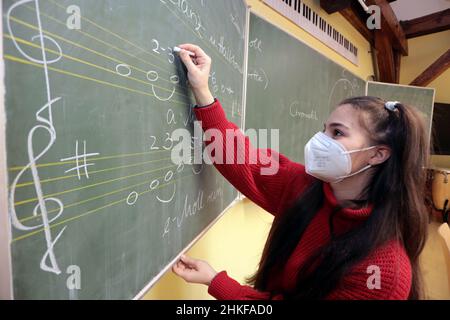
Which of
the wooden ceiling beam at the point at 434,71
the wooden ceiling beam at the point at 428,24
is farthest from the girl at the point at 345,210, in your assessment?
the wooden ceiling beam at the point at 434,71

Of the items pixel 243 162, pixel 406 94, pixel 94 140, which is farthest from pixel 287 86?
pixel 406 94

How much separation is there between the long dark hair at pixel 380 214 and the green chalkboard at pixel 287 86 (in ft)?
1.92

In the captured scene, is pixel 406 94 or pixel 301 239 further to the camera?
pixel 406 94

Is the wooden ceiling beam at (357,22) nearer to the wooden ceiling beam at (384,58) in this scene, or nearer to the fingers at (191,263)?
the wooden ceiling beam at (384,58)

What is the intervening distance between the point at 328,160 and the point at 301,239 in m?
0.25

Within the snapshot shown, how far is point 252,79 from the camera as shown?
129 cm

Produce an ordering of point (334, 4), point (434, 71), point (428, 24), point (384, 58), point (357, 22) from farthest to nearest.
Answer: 1. point (434, 71)
2. point (384, 58)
3. point (428, 24)
4. point (357, 22)
5. point (334, 4)

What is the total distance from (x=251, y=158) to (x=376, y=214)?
411mm

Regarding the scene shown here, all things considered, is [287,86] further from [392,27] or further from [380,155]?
[392,27]

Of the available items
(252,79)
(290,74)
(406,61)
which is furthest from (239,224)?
(406,61)

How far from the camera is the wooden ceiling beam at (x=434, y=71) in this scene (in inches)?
129

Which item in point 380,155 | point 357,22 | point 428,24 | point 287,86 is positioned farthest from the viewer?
Result: point 428,24

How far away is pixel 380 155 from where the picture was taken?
80 centimetres
